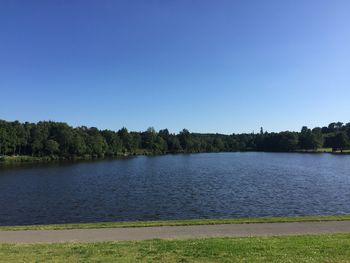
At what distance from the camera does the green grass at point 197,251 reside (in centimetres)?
1227

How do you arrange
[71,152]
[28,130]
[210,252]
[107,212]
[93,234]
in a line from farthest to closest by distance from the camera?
1. [71,152]
2. [28,130]
3. [107,212]
4. [93,234]
5. [210,252]

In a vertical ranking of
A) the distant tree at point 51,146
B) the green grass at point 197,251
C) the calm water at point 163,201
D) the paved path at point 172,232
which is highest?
the distant tree at point 51,146

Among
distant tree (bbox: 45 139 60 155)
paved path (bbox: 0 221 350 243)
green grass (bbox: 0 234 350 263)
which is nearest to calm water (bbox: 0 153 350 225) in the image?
paved path (bbox: 0 221 350 243)

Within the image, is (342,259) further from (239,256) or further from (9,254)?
(9,254)

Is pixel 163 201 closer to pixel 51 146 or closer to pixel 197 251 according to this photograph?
pixel 197 251

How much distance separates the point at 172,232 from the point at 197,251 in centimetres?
501

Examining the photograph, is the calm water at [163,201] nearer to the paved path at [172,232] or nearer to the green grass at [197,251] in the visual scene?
the paved path at [172,232]

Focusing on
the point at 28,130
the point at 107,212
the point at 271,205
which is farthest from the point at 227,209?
the point at 28,130

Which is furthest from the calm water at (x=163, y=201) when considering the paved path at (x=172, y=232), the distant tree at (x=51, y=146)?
the distant tree at (x=51, y=146)

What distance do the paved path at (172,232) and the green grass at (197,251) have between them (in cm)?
164

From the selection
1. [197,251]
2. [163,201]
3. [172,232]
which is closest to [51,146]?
[163,201]

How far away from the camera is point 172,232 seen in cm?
1812

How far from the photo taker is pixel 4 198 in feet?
144

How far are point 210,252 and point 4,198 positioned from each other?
37.6 metres
